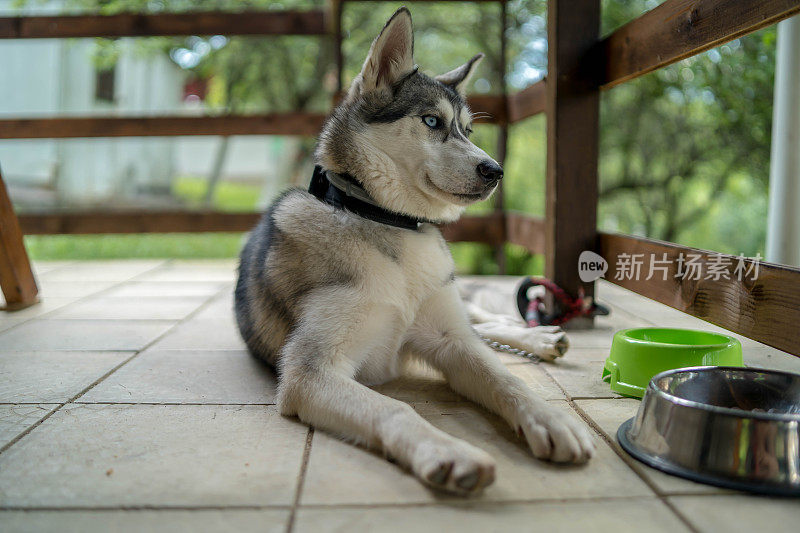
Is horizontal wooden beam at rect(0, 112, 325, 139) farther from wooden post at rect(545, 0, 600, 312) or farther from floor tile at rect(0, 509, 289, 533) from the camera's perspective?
floor tile at rect(0, 509, 289, 533)

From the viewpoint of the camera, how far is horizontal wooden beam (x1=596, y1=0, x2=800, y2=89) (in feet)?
5.85

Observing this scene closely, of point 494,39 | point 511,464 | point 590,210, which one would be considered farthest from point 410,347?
point 494,39

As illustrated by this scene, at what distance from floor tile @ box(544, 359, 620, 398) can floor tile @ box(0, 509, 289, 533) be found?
1151 millimetres

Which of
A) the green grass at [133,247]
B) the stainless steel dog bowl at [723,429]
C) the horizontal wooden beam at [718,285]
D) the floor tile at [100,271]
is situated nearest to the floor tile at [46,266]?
the floor tile at [100,271]

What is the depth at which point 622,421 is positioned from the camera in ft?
5.93

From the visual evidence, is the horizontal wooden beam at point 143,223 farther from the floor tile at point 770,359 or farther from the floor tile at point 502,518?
the floor tile at point 502,518

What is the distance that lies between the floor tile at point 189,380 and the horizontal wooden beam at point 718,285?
151 centimetres

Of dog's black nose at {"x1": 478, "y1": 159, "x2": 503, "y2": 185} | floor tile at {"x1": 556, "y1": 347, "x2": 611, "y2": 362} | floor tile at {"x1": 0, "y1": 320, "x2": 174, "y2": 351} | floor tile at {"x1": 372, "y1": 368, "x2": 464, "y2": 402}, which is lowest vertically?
floor tile at {"x1": 372, "y1": 368, "x2": 464, "y2": 402}

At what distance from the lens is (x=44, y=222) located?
5051mm

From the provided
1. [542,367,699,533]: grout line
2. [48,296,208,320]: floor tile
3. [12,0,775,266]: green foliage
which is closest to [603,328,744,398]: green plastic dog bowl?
[542,367,699,533]: grout line

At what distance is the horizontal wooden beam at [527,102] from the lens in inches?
138

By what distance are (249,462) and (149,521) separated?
1.02 feet

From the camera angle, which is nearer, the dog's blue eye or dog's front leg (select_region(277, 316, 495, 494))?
dog's front leg (select_region(277, 316, 495, 494))

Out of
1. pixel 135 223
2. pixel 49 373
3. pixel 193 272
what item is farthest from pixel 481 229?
pixel 49 373
